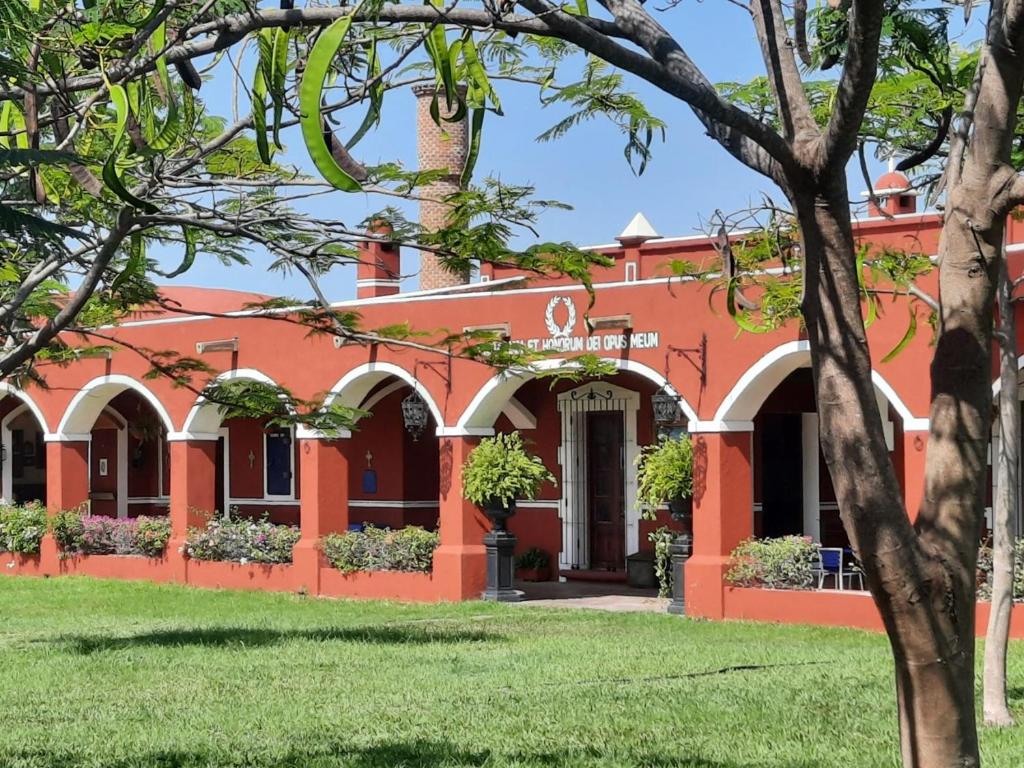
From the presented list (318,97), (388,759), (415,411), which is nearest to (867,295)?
(388,759)

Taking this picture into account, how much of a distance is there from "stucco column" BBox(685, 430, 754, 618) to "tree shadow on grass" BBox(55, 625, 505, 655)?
8.04ft

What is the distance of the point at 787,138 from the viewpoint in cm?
457

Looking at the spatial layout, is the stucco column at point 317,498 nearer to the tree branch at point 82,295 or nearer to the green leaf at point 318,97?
the tree branch at point 82,295

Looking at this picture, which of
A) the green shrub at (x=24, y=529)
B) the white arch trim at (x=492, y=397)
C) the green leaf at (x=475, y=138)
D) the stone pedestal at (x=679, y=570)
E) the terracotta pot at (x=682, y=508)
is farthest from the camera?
the green shrub at (x=24, y=529)

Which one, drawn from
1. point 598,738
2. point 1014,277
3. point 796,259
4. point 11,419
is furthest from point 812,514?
point 11,419

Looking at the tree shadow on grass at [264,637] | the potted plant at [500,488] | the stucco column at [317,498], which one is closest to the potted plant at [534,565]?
the potted plant at [500,488]

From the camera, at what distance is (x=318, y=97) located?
11.4 ft

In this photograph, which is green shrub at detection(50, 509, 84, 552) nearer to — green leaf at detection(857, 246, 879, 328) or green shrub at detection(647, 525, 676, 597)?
green shrub at detection(647, 525, 676, 597)

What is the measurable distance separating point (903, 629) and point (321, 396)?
41.8 ft

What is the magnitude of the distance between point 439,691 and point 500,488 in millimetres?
6499

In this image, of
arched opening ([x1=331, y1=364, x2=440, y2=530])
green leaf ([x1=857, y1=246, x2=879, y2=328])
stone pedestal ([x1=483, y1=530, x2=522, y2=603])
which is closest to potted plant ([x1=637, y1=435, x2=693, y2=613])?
stone pedestal ([x1=483, y1=530, x2=522, y2=603])

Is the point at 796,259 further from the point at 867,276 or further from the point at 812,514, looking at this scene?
the point at 812,514

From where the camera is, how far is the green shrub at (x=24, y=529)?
72.6ft

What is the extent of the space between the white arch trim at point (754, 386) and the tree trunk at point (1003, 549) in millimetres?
A: 5428
